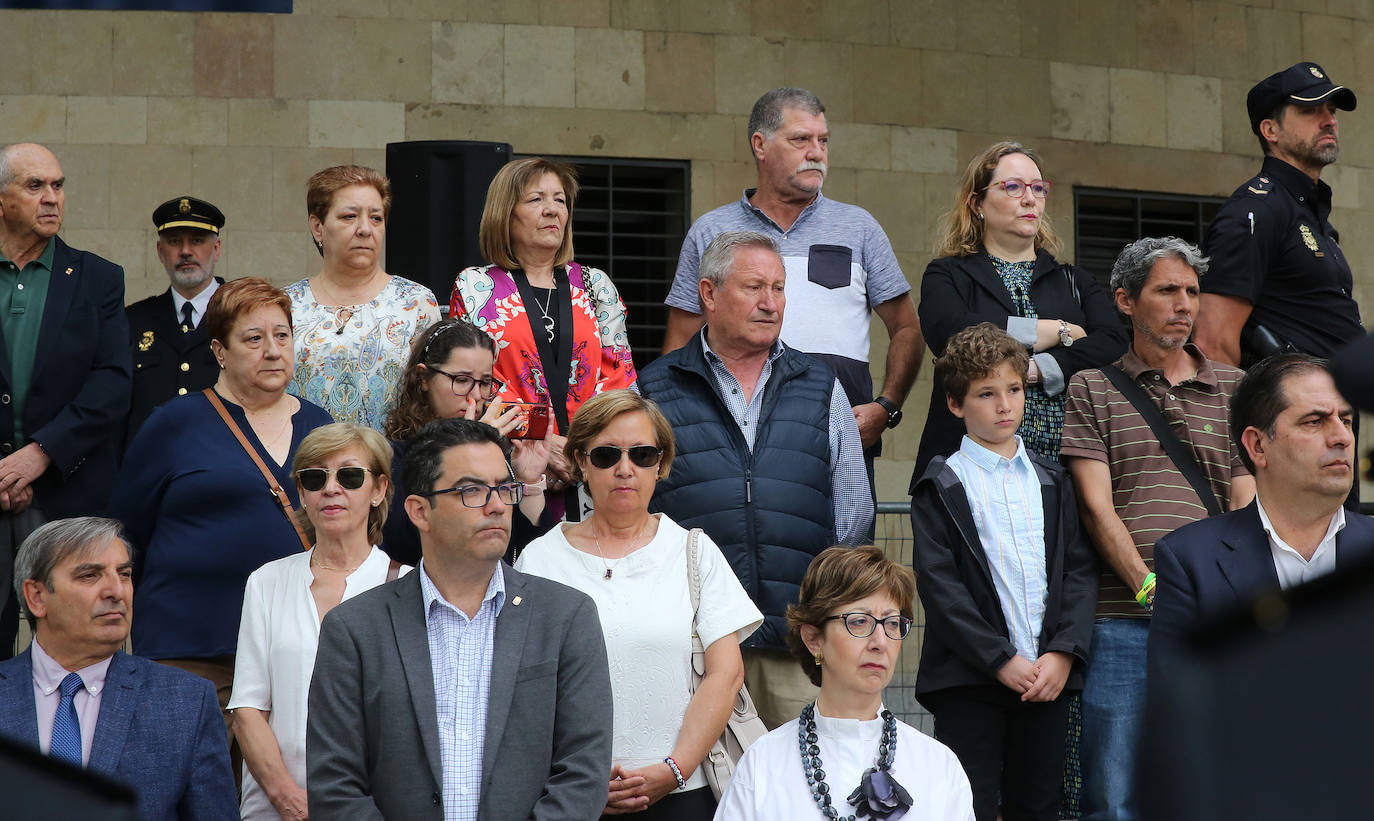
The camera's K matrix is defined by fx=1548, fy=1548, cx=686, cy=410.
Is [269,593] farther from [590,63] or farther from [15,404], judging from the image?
[590,63]

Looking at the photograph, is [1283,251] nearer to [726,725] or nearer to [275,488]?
[726,725]

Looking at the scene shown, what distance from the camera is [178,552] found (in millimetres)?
4938

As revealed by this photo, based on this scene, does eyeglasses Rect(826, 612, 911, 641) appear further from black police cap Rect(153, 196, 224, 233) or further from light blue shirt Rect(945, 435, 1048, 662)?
black police cap Rect(153, 196, 224, 233)

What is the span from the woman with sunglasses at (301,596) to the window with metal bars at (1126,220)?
299 inches

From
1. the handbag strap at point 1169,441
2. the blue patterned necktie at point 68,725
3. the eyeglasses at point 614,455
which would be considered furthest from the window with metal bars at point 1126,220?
the blue patterned necktie at point 68,725

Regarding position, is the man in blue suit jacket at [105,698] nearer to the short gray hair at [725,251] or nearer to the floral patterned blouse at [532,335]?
the floral patterned blouse at [532,335]

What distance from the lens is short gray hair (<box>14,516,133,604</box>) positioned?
4320 mm

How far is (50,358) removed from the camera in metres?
5.90

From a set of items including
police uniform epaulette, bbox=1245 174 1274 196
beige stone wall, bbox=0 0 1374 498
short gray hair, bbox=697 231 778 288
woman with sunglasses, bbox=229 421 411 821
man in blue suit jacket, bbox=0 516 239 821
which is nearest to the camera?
man in blue suit jacket, bbox=0 516 239 821

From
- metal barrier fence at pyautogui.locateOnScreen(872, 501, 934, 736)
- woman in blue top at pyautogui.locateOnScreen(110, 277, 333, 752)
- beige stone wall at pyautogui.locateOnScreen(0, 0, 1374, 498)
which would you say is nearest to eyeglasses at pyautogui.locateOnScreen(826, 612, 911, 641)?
woman in blue top at pyautogui.locateOnScreen(110, 277, 333, 752)

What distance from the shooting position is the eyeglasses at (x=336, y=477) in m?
4.73

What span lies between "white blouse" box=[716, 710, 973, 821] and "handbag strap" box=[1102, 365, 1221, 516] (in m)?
1.64

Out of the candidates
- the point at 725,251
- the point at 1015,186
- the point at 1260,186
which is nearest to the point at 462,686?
the point at 725,251

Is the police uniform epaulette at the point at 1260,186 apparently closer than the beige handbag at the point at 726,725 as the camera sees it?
No
